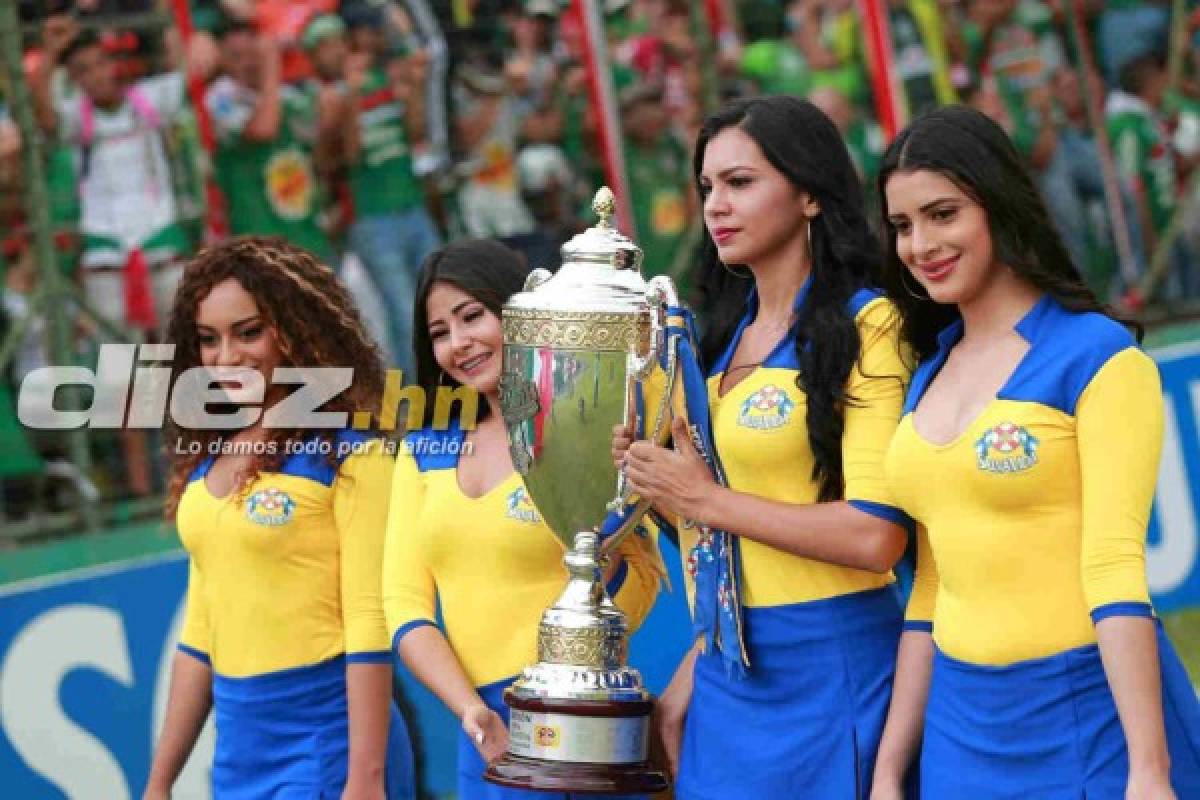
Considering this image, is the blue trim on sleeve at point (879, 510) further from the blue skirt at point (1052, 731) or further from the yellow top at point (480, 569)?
the yellow top at point (480, 569)

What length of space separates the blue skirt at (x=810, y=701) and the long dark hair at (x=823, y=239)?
0.72ft

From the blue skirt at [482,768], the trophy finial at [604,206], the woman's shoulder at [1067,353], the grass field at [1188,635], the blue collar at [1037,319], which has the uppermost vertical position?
the trophy finial at [604,206]

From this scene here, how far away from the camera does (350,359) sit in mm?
4957

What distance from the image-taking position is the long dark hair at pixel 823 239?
3.90 m

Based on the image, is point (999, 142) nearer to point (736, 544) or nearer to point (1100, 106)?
point (736, 544)

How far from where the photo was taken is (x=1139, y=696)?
3365 mm

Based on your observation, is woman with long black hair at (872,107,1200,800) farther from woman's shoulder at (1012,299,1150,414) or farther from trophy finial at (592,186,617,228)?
trophy finial at (592,186,617,228)

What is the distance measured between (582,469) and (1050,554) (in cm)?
86

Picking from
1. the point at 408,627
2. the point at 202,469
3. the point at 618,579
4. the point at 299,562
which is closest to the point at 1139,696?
the point at 618,579

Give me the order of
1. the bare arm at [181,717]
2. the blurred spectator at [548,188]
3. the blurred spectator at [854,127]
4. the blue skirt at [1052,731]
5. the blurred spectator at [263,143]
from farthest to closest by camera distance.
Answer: the blurred spectator at [854,127], the blurred spectator at [548,188], the blurred spectator at [263,143], the bare arm at [181,717], the blue skirt at [1052,731]

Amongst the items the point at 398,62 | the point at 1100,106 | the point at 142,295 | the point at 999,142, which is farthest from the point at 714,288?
the point at 1100,106

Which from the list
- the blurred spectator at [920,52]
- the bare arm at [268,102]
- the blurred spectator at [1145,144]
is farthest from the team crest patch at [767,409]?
the blurred spectator at [1145,144]

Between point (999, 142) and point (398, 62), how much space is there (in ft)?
14.1

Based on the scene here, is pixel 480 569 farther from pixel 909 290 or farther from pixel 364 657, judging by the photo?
pixel 909 290
